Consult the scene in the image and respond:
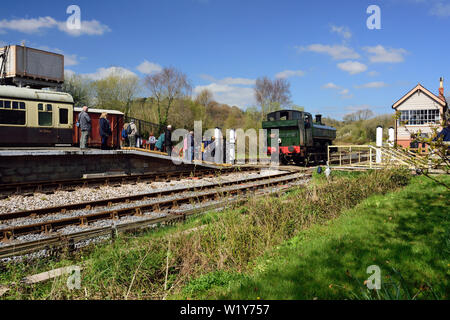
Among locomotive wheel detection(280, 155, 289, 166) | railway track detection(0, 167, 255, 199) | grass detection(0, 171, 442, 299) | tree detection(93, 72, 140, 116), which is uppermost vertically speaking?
tree detection(93, 72, 140, 116)

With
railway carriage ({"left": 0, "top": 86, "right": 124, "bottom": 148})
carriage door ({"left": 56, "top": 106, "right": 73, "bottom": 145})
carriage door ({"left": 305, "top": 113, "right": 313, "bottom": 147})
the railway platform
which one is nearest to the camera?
the railway platform

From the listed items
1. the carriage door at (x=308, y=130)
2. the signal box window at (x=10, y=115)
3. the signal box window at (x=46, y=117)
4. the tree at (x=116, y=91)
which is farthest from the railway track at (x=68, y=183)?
the tree at (x=116, y=91)

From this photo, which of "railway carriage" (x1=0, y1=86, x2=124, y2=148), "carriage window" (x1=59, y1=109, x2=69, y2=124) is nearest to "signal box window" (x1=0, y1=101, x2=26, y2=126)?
"railway carriage" (x1=0, y1=86, x2=124, y2=148)

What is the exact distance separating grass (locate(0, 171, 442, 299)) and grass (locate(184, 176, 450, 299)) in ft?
0.15

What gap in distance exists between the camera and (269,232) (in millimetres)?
5676

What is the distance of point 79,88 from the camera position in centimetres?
3158

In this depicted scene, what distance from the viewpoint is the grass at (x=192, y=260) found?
4.00 m

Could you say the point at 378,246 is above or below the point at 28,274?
above

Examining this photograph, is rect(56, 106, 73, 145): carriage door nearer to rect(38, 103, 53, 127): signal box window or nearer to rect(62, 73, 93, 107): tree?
rect(38, 103, 53, 127): signal box window

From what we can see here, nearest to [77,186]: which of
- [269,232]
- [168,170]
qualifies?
[168,170]

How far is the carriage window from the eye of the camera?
1384 cm

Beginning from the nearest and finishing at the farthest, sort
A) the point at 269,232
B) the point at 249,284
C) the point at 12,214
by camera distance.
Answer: the point at 249,284 < the point at 269,232 < the point at 12,214
